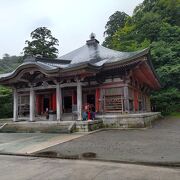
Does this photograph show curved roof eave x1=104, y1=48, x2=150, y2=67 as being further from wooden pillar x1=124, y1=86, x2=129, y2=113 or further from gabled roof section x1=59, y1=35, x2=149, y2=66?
gabled roof section x1=59, y1=35, x2=149, y2=66

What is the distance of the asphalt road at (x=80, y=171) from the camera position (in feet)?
15.2

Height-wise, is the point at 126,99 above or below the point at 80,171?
above

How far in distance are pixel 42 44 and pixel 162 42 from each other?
865 inches

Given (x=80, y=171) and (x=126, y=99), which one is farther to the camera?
(x=126, y=99)

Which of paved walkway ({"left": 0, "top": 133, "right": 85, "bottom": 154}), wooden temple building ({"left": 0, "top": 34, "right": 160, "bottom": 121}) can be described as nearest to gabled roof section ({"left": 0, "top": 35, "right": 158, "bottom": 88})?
wooden temple building ({"left": 0, "top": 34, "right": 160, "bottom": 121})

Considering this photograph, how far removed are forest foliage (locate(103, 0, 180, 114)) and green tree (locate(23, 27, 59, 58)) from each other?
486 inches

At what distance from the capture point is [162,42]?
1247 inches

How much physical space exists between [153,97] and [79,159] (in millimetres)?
25894

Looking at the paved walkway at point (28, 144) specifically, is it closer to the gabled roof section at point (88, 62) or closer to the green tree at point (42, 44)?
the gabled roof section at point (88, 62)

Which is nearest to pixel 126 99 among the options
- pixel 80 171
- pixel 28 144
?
pixel 28 144

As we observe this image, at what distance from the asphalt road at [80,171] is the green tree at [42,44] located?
34.8 metres

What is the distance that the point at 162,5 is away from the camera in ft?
133

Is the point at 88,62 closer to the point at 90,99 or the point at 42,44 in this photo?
the point at 90,99

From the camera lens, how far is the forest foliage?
29.3 meters
